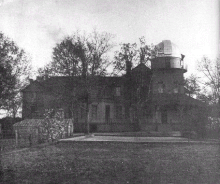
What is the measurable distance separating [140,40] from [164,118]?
11.4 meters

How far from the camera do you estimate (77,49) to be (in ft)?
94.0

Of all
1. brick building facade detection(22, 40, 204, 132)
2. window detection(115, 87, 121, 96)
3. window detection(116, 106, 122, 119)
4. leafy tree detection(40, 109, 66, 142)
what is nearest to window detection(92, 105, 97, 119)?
brick building facade detection(22, 40, 204, 132)

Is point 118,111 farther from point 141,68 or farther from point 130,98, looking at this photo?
point 141,68

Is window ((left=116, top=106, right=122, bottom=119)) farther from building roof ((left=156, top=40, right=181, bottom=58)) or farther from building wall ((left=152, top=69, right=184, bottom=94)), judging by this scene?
building roof ((left=156, top=40, right=181, bottom=58))

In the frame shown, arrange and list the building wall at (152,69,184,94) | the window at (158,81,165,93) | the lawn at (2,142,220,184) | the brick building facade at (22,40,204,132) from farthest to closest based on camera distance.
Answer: the window at (158,81,165,93), the building wall at (152,69,184,94), the brick building facade at (22,40,204,132), the lawn at (2,142,220,184)

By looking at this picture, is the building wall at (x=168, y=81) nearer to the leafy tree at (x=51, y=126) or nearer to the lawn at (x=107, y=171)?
the leafy tree at (x=51, y=126)

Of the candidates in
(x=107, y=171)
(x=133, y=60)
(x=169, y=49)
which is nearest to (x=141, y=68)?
(x=133, y=60)

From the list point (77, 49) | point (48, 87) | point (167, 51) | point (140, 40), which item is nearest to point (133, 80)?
point (140, 40)

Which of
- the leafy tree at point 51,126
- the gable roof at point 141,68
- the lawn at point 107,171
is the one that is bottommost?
the lawn at point 107,171

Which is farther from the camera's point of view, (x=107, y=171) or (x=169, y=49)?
(x=169, y=49)

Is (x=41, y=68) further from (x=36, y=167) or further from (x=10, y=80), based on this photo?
(x=36, y=167)

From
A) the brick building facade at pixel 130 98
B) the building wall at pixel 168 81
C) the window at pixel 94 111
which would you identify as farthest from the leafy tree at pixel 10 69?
the building wall at pixel 168 81

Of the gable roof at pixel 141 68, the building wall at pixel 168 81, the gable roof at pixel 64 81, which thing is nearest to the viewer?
the gable roof at pixel 64 81

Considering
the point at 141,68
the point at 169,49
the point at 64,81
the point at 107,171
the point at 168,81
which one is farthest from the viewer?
the point at 169,49
